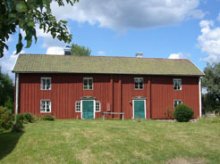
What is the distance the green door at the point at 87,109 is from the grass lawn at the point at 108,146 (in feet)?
61.4

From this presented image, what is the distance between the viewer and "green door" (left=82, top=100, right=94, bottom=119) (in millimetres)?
40375

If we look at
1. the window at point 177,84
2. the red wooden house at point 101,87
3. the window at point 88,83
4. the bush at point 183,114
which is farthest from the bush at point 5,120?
the window at point 177,84

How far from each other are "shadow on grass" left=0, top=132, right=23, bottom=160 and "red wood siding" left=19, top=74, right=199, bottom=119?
19.9 m

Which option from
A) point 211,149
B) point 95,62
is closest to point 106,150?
point 211,149

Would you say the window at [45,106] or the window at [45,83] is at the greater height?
the window at [45,83]

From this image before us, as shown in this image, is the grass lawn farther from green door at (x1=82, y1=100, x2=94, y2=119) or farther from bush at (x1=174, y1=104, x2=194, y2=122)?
green door at (x1=82, y1=100, x2=94, y2=119)

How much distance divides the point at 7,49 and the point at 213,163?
13.2 m

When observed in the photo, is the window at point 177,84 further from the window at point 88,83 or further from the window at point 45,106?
the window at point 45,106

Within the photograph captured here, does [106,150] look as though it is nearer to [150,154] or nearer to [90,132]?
[150,154]

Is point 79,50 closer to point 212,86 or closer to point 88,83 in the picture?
point 212,86

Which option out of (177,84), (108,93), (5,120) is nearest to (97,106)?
(108,93)

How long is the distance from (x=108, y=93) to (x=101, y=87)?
3.08ft

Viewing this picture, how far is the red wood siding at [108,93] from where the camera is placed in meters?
39.4

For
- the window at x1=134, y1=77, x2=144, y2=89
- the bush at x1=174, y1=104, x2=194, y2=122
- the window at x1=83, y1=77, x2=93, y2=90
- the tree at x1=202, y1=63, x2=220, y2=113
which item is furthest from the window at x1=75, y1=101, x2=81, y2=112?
the tree at x1=202, y1=63, x2=220, y2=113
